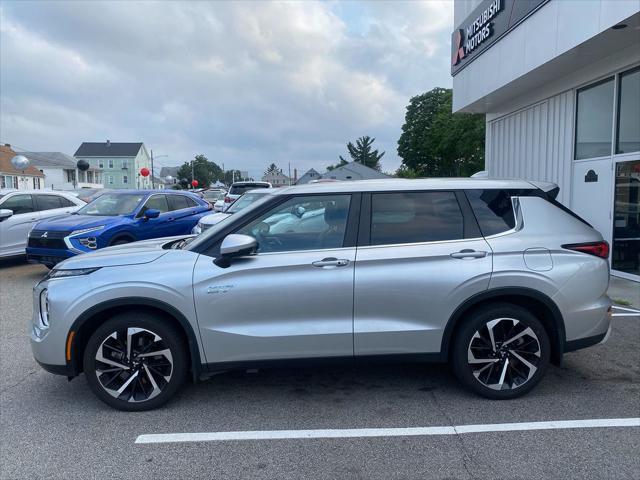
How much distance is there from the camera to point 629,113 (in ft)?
28.6

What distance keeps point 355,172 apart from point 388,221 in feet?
208

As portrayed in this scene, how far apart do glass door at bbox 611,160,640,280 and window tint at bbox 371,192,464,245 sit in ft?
20.2

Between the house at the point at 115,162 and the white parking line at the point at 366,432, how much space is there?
82.2m

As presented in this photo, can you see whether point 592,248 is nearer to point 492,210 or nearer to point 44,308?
point 492,210

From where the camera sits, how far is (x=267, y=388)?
4266 mm

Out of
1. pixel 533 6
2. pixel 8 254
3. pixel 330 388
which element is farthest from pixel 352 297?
pixel 8 254

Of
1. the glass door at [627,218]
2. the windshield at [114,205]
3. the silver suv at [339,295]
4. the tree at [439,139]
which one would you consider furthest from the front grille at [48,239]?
the tree at [439,139]

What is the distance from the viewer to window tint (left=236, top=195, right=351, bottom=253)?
12.7 ft

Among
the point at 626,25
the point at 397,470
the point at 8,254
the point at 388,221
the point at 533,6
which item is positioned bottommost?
the point at 397,470

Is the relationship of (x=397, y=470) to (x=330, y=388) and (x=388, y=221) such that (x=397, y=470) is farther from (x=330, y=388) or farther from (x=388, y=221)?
(x=388, y=221)

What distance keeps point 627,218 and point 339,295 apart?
24.1ft

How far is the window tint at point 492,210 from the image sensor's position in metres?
3.98

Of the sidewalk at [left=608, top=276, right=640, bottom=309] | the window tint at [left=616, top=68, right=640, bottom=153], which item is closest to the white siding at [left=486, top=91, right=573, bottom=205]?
the window tint at [left=616, top=68, right=640, bottom=153]

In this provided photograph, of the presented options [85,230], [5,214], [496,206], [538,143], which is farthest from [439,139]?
[496,206]
